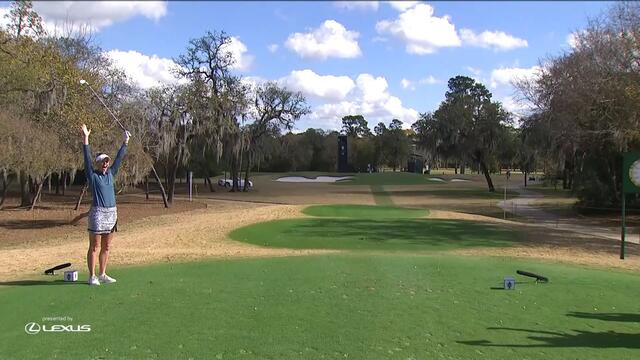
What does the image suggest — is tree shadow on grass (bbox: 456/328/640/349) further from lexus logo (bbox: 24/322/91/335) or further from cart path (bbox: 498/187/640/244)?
cart path (bbox: 498/187/640/244)

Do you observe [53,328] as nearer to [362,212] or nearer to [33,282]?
[33,282]

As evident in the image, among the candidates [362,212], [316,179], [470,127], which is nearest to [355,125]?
[316,179]

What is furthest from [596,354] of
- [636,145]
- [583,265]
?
[636,145]

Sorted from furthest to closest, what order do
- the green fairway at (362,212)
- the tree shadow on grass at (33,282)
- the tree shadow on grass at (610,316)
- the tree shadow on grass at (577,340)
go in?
the green fairway at (362,212) → the tree shadow on grass at (33,282) → the tree shadow on grass at (610,316) → the tree shadow on grass at (577,340)

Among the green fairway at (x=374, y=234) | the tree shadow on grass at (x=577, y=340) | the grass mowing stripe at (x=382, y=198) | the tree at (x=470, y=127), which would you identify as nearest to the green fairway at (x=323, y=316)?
the tree shadow on grass at (x=577, y=340)

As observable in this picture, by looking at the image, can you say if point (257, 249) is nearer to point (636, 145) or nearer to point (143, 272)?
point (143, 272)

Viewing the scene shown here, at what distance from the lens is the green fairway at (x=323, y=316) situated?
5.41 meters

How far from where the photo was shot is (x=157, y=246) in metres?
16.5

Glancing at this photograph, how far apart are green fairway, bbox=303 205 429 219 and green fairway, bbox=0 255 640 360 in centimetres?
1711

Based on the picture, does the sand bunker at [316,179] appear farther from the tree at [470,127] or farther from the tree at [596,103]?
the tree at [596,103]

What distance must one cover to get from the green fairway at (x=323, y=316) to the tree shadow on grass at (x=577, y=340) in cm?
1

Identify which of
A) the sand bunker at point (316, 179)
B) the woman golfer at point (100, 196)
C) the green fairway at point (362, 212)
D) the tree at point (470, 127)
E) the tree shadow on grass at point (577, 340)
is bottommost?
the green fairway at point (362, 212)

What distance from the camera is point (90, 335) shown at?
5.68 m

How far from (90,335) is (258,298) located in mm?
2356
